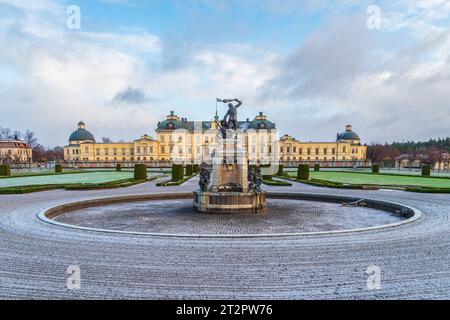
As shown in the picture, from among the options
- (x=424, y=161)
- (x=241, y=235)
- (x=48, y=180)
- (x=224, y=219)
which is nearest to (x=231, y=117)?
(x=224, y=219)

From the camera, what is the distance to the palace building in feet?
300

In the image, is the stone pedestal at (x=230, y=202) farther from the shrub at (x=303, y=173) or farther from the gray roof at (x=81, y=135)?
the gray roof at (x=81, y=135)

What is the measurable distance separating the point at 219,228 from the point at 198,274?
4724mm

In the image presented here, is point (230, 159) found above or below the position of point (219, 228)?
above

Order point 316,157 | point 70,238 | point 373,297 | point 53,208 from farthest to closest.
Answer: point 316,157
point 53,208
point 70,238
point 373,297

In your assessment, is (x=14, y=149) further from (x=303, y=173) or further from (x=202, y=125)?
(x=303, y=173)

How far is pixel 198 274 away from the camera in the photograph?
244 inches

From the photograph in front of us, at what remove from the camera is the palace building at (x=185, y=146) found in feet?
300

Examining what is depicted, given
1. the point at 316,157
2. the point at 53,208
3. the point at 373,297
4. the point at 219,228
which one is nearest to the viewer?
the point at 373,297
